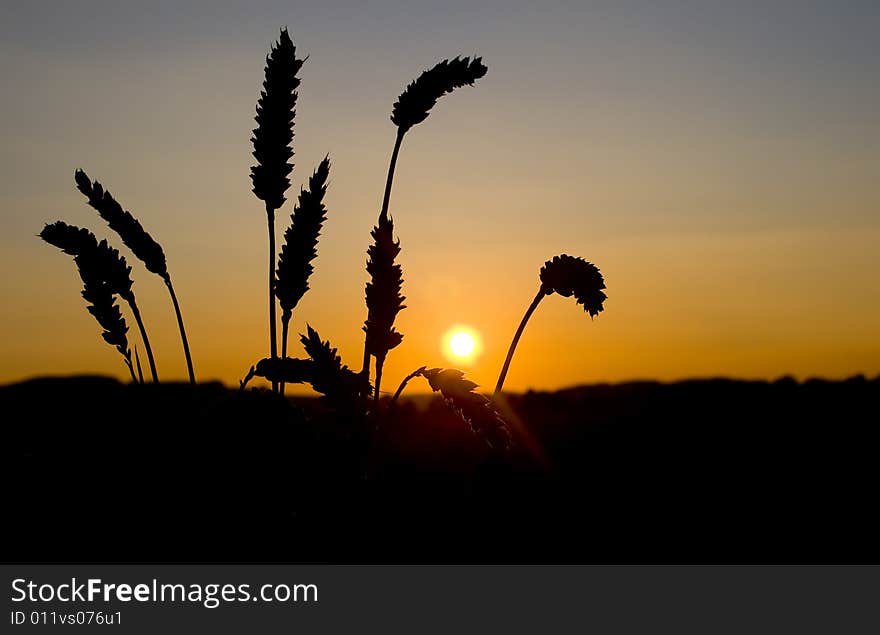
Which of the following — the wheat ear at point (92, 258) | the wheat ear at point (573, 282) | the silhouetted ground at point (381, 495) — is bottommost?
the silhouetted ground at point (381, 495)

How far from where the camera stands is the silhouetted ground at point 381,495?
4754 millimetres

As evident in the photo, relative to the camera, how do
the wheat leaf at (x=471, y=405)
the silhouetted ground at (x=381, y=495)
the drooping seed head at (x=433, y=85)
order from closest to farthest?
the wheat leaf at (x=471, y=405) < the silhouetted ground at (x=381, y=495) < the drooping seed head at (x=433, y=85)

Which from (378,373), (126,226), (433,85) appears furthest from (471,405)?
(126,226)

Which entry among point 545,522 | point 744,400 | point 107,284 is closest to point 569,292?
point 545,522

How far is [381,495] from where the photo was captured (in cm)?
500

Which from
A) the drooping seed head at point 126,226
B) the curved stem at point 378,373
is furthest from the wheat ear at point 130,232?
the curved stem at point 378,373

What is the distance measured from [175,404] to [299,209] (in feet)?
4.67

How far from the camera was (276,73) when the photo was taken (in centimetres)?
520

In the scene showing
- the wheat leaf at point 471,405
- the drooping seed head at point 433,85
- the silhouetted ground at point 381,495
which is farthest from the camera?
the drooping seed head at point 433,85

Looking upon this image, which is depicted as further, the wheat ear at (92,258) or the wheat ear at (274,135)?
the wheat ear at (92,258)

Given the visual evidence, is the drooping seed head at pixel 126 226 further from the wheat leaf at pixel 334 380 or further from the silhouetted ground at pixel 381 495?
the wheat leaf at pixel 334 380

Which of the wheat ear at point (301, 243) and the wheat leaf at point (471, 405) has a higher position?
the wheat ear at point (301, 243)

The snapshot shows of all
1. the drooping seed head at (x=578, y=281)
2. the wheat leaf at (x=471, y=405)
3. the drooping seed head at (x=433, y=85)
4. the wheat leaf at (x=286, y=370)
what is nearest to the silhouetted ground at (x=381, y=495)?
the wheat leaf at (x=286, y=370)

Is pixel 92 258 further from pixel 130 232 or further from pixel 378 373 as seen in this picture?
pixel 378 373
